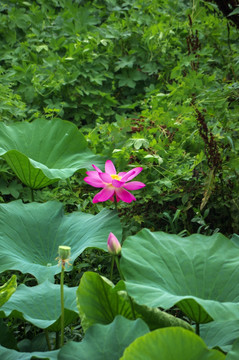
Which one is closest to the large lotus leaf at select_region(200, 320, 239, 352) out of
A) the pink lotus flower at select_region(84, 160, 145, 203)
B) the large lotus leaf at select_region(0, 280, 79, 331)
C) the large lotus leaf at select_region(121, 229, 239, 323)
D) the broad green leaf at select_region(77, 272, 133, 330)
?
the large lotus leaf at select_region(121, 229, 239, 323)

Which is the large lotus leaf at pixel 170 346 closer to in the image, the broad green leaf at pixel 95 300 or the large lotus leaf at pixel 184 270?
the large lotus leaf at pixel 184 270

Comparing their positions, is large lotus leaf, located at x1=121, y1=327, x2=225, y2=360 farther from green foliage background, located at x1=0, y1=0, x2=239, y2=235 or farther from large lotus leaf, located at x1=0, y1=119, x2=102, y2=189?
large lotus leaf, located at x1=0, y1=119, x2=102, y2=189

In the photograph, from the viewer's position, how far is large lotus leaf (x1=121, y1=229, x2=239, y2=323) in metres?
1.20

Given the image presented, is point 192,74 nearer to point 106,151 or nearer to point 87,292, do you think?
point 106,151

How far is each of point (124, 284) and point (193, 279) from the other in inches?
7.5

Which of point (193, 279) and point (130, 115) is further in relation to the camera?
point (130, 115)

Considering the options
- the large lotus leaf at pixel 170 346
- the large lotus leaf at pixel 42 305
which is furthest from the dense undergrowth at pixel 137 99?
the large lotus leaf at pixel 170 346

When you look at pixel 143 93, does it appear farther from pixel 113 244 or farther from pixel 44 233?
pixel 113 244

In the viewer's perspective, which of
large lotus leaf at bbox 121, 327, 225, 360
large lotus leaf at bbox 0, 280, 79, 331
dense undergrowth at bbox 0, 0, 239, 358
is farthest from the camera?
dense undergrowth at bbox 0, 0, 239, 358

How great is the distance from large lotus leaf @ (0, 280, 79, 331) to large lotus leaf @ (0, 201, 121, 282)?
13 cm

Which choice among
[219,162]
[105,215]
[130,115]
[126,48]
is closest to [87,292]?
[105,215]

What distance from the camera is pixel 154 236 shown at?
1370 mm

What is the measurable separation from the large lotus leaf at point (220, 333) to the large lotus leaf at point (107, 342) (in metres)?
0.27

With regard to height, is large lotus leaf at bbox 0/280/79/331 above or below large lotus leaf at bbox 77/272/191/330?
below
